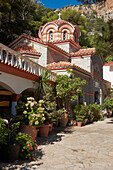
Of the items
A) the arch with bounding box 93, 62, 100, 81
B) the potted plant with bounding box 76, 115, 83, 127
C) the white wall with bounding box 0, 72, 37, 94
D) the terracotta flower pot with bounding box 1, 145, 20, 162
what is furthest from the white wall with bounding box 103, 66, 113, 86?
the terracotta flower pot with bounding box 1, 145, 20, 162

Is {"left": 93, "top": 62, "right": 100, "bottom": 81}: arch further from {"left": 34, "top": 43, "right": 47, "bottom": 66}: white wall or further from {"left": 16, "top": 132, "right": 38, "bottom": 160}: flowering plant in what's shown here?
{"left": 16, "top": 132, "right": 38, "bottom": 160}: flowering plant

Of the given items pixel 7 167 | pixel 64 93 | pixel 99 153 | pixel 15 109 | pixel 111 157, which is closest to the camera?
pixel 7 167

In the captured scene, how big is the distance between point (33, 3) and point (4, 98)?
32.9 metres

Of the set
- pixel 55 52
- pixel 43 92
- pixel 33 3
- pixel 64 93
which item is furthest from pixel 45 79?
pixel 33 3

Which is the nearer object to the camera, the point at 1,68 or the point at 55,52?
the point at 1,68

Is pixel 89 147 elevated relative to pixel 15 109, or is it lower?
lower

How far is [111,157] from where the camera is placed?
18.1 ft

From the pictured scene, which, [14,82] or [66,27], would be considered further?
[66,27]

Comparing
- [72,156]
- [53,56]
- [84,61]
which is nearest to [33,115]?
[72,156]

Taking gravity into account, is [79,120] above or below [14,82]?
below

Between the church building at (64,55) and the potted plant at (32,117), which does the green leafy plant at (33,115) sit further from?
the church building at (64,55)

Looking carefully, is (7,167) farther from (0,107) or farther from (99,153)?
(0,107)

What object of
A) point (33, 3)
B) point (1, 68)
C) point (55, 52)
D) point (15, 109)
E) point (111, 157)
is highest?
point (33, 3)

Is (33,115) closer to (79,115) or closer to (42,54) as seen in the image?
(79,115)
